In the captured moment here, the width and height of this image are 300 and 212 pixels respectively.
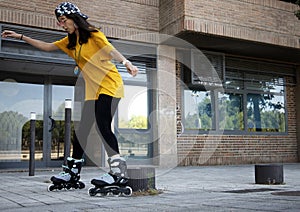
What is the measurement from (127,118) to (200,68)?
2.21 meters

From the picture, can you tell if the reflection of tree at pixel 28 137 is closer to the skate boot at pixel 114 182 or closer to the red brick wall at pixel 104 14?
the red brick wall at pixel 104 14

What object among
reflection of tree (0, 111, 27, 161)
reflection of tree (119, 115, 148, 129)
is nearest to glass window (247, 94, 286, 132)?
reflection of tree (119, 115, 148, 129)

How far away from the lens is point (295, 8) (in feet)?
34.4

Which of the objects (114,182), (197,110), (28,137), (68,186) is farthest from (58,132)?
(114,182)

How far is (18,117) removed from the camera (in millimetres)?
9133

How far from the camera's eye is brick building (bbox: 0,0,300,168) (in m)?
8.67

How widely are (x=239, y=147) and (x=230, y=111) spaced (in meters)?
0.97

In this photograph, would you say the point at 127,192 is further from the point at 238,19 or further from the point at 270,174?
the point at 238,19

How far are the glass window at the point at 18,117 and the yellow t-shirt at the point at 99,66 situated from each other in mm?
Result: 5784

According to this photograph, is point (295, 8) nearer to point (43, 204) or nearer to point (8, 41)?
point (8, 41)

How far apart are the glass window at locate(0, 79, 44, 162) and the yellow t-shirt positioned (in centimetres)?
578

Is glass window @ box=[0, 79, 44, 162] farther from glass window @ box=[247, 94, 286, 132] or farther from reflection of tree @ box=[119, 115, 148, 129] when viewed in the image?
glass window @ box=[247, 94, 286, 132]

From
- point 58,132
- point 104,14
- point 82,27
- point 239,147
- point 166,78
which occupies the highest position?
point 104,14

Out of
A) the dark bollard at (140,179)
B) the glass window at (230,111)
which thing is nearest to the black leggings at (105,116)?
the dark bollard at (140,179)
